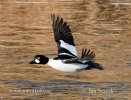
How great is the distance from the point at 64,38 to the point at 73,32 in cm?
384

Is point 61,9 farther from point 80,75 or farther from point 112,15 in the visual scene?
point 80,75

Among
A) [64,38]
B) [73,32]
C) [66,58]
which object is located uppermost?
[64,38]

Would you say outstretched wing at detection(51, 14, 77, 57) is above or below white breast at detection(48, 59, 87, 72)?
above

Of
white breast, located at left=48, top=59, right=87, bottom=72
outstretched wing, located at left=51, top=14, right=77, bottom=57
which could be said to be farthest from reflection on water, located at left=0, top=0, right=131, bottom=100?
outstretched wing, located at left=51, top=14, right=77, bottom=57

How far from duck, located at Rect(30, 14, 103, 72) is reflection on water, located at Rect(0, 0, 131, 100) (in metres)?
0.39

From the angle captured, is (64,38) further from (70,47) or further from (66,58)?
(66,58)

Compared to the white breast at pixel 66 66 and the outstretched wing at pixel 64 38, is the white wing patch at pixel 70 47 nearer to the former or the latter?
the outstretched wing at pixel 64 38

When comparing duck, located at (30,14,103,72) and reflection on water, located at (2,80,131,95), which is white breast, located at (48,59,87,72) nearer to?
duck, located at (30,14,103,72)

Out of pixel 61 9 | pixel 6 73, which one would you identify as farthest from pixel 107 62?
pixel 61 9

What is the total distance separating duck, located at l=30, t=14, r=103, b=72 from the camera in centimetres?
1005

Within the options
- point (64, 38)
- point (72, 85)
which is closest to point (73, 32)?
point (64, 38)

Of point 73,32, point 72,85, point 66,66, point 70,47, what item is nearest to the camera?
point 66,66

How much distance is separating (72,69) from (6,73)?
148cm

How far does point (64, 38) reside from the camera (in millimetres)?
10852
